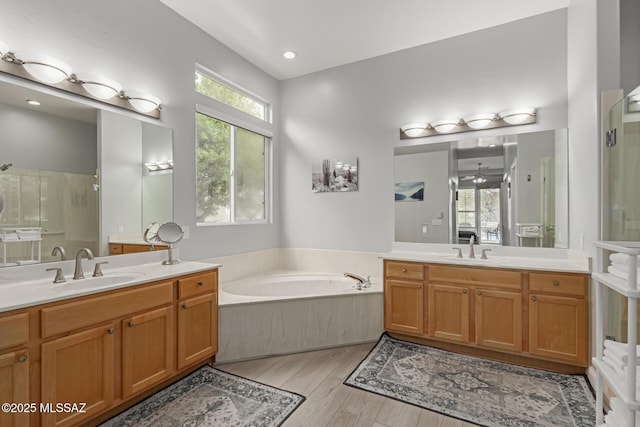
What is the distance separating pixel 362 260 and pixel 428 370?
144cm

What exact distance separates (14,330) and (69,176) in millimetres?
1077

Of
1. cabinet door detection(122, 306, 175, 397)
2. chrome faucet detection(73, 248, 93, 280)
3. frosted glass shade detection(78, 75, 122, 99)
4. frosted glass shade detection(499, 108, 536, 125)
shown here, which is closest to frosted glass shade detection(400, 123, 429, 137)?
frosted glass shade detection(499, 108, 536, 125)

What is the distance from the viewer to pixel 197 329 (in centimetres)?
235

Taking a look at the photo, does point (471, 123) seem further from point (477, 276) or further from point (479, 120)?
point (477, 276)

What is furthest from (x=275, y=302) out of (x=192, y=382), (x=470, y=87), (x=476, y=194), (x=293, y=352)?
(x=470, y=87)

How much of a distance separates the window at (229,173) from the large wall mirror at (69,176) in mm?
603

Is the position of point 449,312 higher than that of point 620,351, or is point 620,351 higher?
point 620,351

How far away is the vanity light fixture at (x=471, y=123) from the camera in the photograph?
2.89 meters

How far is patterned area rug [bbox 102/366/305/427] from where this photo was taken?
1.85 meters

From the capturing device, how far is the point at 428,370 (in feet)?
8.09

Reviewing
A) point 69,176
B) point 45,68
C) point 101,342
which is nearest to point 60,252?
point 69,176

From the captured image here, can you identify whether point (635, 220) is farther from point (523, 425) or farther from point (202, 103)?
point (202, 103)

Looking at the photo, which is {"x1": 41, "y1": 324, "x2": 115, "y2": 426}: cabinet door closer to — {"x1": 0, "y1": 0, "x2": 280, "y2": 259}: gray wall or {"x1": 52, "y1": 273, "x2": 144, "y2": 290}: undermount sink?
{"x1": 52, "y1": 273, "x2": 144, "y2": 290}: undermount sink

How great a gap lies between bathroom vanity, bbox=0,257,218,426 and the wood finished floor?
526 mm
